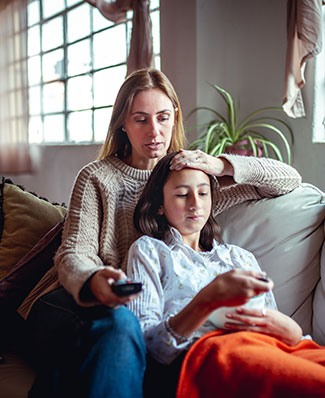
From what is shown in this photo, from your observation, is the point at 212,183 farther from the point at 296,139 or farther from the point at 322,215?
the point at 296,139

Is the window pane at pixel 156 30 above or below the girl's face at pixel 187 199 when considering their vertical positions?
above

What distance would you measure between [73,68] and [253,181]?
3229mm

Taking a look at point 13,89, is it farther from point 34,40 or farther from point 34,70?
point 34,40

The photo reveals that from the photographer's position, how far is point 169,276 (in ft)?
4.26

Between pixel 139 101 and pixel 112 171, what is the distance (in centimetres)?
23

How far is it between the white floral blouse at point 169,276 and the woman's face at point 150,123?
29 centimetres

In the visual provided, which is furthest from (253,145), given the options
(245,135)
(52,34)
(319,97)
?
(52,34)

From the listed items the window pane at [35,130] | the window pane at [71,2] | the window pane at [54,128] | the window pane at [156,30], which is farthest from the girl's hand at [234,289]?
the window pane at [35,130]

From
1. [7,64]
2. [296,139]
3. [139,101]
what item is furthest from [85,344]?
[7,64]

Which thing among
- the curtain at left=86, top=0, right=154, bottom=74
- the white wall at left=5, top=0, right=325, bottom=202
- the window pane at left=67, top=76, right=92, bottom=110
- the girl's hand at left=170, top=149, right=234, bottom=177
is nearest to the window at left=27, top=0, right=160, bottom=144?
the window pane at left=67, top=76, right=92, bottom=110

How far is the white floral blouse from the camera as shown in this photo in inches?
44.6

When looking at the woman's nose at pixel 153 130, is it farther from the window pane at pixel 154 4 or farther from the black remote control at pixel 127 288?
the window pane at pixel 154 4

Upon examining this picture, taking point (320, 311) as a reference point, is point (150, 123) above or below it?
above

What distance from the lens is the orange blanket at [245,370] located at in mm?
999
